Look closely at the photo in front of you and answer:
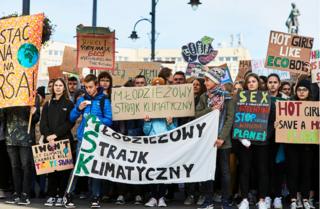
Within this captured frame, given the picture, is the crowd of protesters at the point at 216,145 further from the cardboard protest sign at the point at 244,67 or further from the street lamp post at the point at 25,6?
the cardboard protest sign at the point at 244,67

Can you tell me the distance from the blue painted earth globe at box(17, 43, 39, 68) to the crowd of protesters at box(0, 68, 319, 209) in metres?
0.42

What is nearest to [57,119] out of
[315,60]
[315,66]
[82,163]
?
[82,163]

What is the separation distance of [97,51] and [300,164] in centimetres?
493

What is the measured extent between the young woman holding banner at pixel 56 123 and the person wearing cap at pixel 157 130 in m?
1.07

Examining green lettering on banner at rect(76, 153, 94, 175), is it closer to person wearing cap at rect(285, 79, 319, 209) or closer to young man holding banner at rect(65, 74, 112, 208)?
young man holding banner at rect(65, 74, 112, 208)

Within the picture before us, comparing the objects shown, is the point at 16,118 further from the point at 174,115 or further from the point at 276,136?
the point at 276,136

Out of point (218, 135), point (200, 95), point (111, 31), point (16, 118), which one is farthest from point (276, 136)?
point (111, 31)

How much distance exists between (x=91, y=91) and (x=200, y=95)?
157cm

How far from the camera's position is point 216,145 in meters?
6.90

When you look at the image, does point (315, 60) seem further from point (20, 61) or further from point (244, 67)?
point (20, 61)

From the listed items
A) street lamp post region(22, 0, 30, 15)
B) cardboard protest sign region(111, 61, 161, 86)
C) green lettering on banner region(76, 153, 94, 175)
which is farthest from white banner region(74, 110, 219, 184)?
cardboard protest sign region(111, 61, 161, 86)

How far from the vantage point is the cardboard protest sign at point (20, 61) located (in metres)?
7.32

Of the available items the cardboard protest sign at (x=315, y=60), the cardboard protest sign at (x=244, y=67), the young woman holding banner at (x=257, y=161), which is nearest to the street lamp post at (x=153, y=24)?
the cardboard protest sign at (x=244, y=67)

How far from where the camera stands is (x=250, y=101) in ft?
23.1
